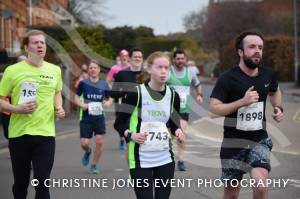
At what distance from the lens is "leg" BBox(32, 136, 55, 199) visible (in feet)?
18.9

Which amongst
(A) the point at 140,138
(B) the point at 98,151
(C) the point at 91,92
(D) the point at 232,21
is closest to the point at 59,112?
(A) the point at 140,138

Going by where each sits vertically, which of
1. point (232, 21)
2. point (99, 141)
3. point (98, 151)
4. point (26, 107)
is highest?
point (232, 21)

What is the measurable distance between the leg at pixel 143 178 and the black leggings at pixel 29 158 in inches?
36.0

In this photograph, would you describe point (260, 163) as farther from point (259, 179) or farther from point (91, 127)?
point (91, 127)

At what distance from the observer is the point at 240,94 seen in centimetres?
545

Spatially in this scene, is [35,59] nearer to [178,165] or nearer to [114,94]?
[114,94]

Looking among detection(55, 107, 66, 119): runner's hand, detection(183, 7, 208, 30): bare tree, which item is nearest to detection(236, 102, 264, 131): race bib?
detection(55, 107, 66, 119): runner's hand

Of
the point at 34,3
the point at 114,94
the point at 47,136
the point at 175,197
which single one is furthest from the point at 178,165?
the point at 34,3

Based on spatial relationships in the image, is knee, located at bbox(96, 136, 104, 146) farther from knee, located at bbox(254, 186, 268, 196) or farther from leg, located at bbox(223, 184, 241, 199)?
knee, located at bbox(254, 186, 268, 196)

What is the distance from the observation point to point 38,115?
5969 mm

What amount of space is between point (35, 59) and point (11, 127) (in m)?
0.69

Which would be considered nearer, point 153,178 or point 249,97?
point 249,97

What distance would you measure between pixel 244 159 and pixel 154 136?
0.82 meters

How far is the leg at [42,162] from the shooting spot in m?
5.76
